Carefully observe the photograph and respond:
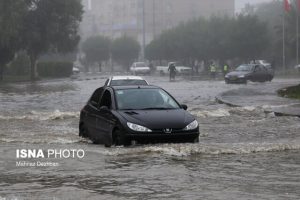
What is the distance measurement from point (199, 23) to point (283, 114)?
84.4 m

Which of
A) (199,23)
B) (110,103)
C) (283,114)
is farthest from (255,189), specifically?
(199,23)

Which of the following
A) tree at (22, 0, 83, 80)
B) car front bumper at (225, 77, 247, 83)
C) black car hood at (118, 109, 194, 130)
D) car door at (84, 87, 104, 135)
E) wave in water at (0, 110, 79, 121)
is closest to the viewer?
black car hood at (118, 109, 194, 130)

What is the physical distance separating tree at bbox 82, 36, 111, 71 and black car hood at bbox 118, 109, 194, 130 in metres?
124

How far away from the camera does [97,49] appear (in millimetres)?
136000

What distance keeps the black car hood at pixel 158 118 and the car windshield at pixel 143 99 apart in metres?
0.45

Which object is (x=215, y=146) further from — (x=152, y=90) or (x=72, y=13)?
(x=72, y=13)

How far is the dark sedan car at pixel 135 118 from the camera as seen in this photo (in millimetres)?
12289

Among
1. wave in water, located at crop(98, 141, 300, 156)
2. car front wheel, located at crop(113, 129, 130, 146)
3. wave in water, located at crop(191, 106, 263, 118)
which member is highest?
car front wheel, located at crop(113, 129, 130, 146)

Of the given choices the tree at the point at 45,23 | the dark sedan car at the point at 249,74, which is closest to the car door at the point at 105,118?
the dark sedan car at the point at 249,74

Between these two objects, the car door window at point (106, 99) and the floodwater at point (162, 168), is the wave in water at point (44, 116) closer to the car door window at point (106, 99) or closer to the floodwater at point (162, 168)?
the floodwater at point (162, 168)

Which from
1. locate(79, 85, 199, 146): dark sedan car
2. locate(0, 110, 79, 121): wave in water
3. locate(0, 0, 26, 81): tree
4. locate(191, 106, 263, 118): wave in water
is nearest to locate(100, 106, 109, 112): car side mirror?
locate(79, 85, 199, 146): dark sedan car

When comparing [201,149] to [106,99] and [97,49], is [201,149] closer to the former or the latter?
[106,99]

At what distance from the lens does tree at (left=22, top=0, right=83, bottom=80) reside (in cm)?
6881

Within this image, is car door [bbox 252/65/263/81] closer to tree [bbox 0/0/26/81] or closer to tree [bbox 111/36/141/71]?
tree [bbox 0/0/26/81]
